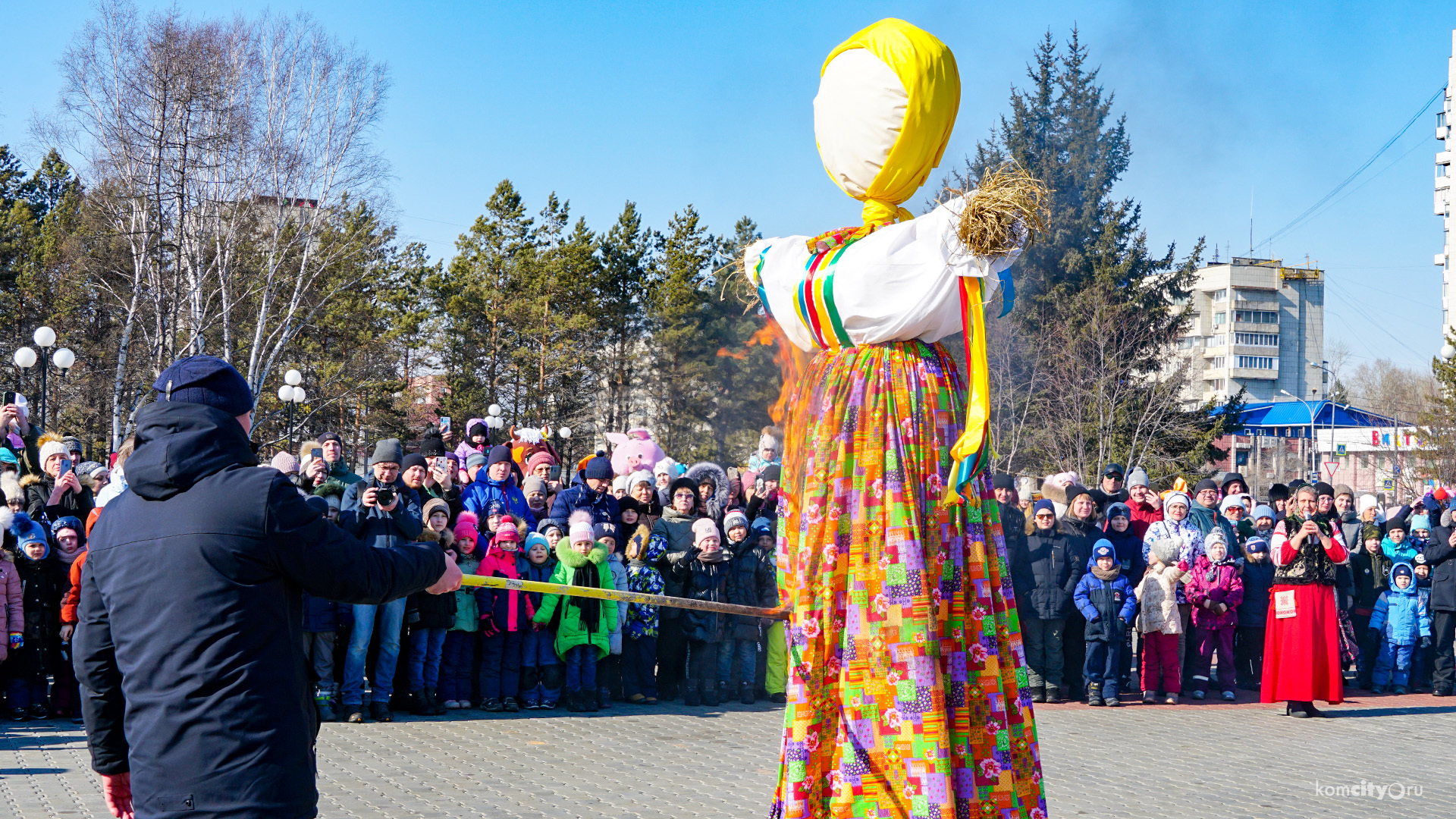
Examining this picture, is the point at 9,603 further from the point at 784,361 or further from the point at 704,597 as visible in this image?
the point at 784,361

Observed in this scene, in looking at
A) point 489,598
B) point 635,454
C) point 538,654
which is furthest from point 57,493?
point 635,454

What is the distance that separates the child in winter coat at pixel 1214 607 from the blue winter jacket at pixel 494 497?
5623 mm

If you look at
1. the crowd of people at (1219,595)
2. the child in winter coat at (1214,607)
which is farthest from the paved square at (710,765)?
the child in winter coat at (1214,607)

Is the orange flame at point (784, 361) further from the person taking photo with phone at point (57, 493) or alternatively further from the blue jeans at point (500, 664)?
the person taking photo with phone at point (57, 493)

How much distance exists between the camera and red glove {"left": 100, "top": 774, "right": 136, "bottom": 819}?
3039 millimetres

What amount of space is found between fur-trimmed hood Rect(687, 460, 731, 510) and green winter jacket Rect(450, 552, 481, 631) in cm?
281

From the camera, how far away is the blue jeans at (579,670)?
8.89 meters

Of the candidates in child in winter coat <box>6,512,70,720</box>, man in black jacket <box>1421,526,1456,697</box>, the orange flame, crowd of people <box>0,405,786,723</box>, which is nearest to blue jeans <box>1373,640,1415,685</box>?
man in black jacket <box>1421,526,1456,697</box>

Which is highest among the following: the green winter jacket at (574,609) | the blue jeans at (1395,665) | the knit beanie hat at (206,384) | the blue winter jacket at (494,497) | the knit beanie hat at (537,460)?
the knit beanie hat at (537,460)

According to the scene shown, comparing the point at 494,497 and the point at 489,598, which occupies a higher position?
the point at 494,497

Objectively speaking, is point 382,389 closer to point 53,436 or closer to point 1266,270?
point 53,436

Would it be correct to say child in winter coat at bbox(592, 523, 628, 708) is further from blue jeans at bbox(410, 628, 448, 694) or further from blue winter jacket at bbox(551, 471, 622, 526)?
A: blue jeans at bbox(410, 628, 448, 694)

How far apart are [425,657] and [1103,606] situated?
5.32 meters

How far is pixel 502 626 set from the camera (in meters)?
8.69
